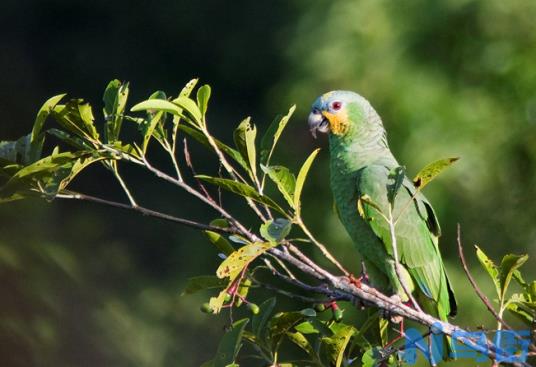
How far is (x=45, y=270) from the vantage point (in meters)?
3.25

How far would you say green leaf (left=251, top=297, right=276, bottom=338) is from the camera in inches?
39.7

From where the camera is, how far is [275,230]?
2.85 ft

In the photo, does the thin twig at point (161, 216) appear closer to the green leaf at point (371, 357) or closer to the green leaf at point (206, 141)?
the green leaf at point (206, 141)

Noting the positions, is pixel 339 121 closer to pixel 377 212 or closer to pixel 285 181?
pixel 377 212

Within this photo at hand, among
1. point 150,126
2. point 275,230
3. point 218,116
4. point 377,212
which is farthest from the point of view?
point 218,116

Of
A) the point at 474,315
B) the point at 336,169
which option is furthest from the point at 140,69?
the point at 336,169

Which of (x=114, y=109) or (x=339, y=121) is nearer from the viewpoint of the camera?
(x=114, y=109)

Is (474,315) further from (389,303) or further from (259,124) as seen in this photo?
(389,303)

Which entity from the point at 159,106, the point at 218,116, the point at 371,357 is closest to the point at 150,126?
the point at 159,106

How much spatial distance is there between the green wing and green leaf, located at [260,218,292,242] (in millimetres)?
428

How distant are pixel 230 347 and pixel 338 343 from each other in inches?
5.3

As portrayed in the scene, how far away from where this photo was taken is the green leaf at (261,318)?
1009mm

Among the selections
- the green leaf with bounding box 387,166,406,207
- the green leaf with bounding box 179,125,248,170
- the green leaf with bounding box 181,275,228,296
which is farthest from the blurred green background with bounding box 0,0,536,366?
the green leaf with bounding box 387,166,406,207

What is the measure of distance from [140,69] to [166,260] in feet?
3.48
